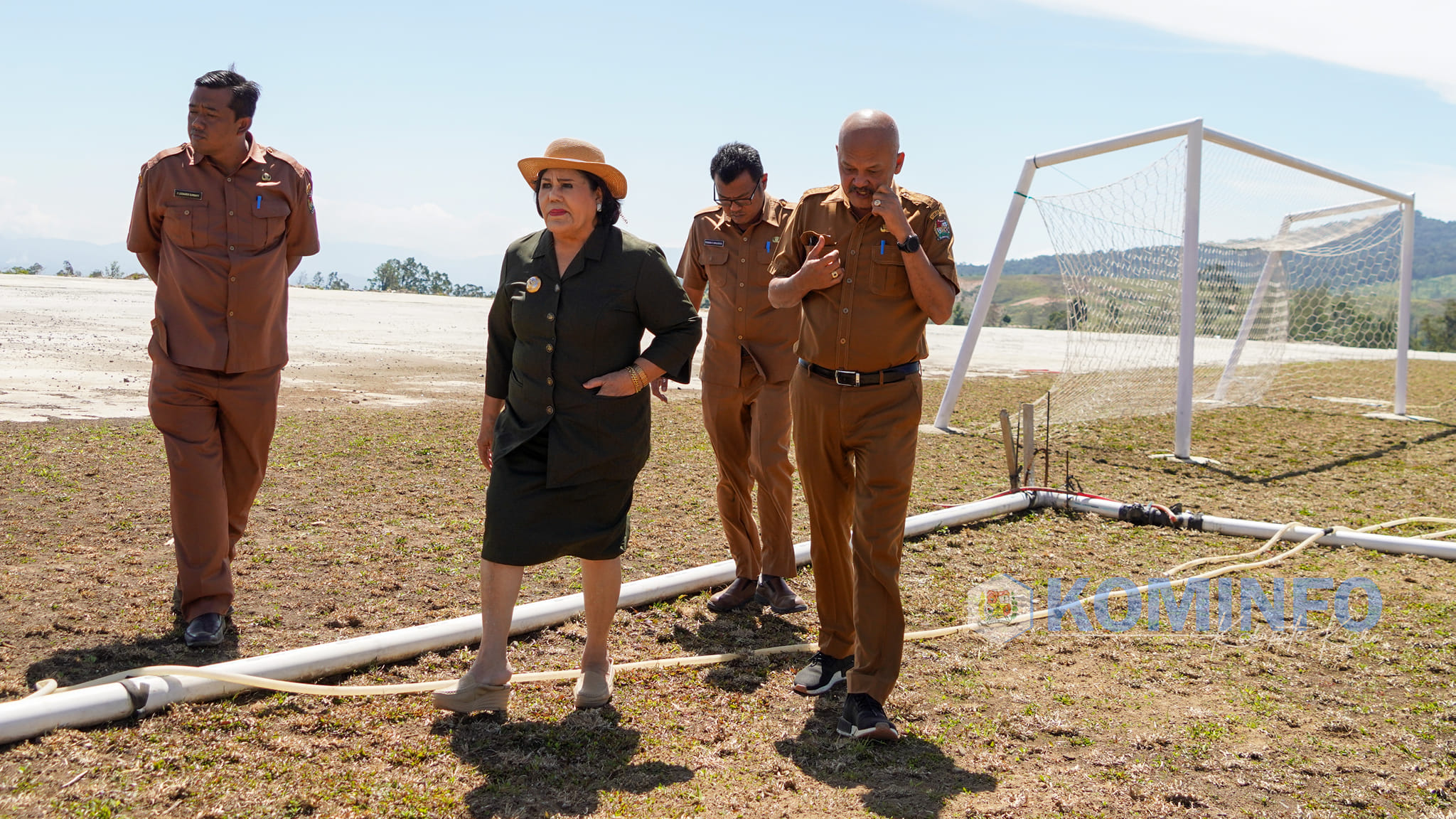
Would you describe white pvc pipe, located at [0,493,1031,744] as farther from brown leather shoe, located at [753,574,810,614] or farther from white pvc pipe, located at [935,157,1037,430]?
white pvc pipe, located at [935,157,1037,430]

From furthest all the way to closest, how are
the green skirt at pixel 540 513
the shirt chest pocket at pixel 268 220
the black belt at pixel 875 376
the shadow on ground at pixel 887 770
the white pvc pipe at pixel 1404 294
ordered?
1. the white pvc pipe at pixel 1404 294
2. the shirt chest pocket at pixel 268 220
3. the black belt at pixel 875 376
4. the green skirt at pixel 540 513
5. the shadow on ground at pixel 887 770

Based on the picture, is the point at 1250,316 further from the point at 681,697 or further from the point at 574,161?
the point at 574,161

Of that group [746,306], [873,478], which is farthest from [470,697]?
[746,306]

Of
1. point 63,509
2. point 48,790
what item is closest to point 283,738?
point 48,790

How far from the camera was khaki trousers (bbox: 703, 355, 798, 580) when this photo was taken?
5.24 meters

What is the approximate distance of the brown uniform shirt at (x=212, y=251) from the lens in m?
4.47

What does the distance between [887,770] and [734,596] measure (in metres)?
1.88

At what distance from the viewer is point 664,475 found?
8.83 meters

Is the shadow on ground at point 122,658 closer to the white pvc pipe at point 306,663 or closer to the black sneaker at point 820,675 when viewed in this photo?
the white pvc pipe at point 306,663

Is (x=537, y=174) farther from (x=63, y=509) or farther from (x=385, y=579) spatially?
(x=63, y=509)

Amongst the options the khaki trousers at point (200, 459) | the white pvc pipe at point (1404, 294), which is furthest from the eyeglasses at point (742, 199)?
the white pvc pipe at point (1404, 294)

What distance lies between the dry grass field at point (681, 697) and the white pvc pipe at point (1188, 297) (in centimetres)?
421

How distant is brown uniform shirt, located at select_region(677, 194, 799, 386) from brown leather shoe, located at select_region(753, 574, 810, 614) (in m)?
1.02

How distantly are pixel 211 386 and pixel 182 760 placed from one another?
1.77 m
